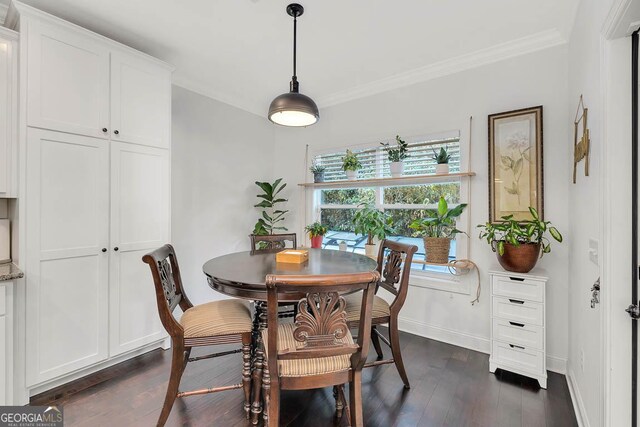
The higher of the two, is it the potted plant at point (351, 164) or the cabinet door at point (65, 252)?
the potted plant at point (351, 164)

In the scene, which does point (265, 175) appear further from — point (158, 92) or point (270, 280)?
point (270, 280)

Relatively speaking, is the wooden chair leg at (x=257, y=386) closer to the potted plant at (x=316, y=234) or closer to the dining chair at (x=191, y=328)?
the dining chair at (x=191, y=328)

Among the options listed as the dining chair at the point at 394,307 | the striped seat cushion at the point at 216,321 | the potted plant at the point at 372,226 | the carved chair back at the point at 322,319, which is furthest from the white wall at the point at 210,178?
the carved chair back at the point at 322,319

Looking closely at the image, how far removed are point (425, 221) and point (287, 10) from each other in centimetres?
206

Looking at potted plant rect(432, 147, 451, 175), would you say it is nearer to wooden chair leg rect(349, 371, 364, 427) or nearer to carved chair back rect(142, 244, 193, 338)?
wooden chair leg rect(349, 371, 364, 427)

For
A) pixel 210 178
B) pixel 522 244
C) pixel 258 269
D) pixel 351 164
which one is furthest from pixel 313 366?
pixel 210 178

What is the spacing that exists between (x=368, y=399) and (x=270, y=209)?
282cm

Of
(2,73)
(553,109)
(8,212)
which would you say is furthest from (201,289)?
(553,109)

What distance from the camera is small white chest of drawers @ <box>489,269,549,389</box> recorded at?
2.12 m

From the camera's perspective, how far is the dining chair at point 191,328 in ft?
5.36

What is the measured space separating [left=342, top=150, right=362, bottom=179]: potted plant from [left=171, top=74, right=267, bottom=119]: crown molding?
147 cm

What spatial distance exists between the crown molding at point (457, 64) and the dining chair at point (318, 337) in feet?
8.24

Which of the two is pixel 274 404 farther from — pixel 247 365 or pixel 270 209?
pixel 270 209

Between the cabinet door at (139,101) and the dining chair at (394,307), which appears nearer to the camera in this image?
the dining chair at (394,307)
